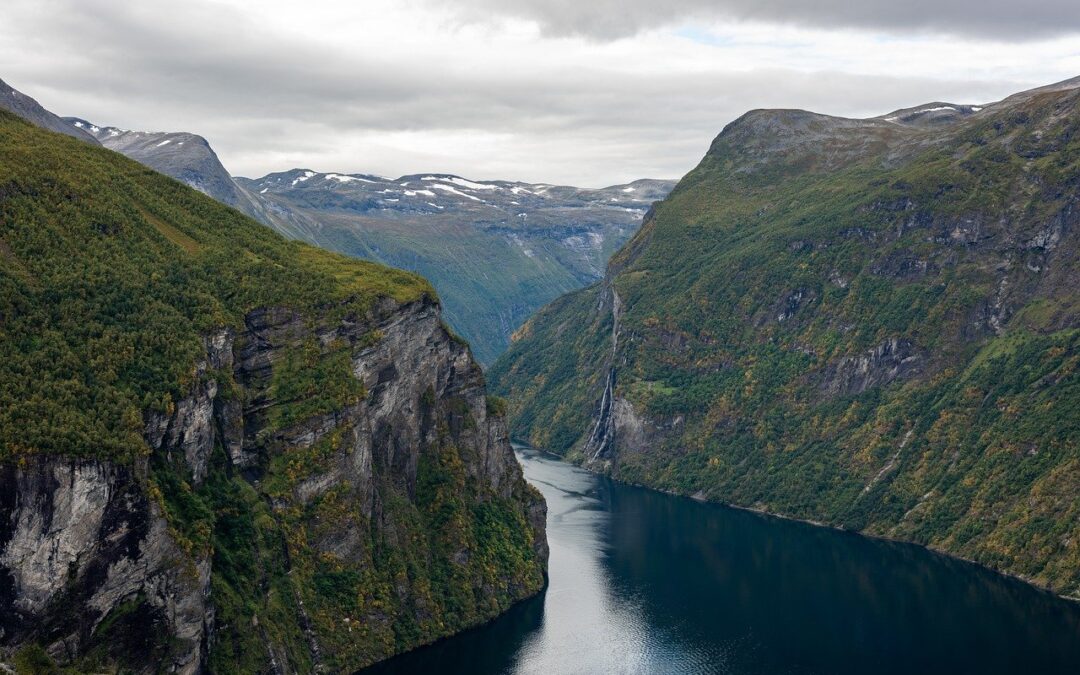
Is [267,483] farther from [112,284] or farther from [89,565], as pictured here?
[89,565]

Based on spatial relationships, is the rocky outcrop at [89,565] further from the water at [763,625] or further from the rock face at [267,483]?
the water at [763,625]

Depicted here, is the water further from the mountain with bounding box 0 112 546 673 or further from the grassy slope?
the grassy slope

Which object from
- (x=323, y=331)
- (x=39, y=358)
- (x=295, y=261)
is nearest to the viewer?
(x=39, y=358)

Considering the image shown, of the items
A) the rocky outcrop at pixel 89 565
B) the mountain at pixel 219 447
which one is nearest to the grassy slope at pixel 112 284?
the mountain at pixel 219 447

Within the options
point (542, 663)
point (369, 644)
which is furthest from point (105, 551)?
point (542, 663)

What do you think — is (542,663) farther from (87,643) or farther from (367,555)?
(87,643)
